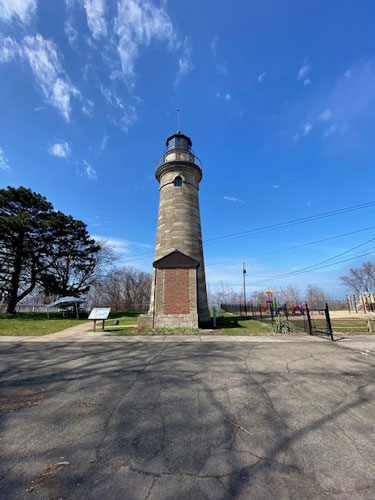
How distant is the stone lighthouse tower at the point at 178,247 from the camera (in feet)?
45.9

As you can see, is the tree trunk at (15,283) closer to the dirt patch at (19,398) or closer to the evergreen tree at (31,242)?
the evergreen tree at (31,242)

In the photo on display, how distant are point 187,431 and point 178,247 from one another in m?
15.0

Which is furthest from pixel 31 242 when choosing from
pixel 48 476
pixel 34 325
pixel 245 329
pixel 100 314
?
pixel 48 476

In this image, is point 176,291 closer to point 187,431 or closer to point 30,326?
point 30,326

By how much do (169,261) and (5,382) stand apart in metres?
10.2

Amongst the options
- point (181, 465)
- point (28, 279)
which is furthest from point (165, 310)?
point (28, 279)

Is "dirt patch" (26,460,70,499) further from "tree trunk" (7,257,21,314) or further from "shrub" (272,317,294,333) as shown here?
"tree trunk" (7,257,21,314)

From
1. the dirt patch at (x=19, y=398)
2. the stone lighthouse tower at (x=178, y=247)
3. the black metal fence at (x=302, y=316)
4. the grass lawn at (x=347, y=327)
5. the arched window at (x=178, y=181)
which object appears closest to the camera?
the dirt patch at (x=19, y=398)

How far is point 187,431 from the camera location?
309cm

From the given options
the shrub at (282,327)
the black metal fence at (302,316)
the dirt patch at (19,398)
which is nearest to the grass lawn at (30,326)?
the dirt patch at (19,398)

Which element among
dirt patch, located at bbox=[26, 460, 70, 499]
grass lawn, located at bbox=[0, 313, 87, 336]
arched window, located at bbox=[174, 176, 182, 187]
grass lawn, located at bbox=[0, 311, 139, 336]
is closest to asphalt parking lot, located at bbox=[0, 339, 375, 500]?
dirt patch, located at bbox=[26, 460, 70, 499]

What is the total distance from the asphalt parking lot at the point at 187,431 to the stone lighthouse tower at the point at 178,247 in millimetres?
7739

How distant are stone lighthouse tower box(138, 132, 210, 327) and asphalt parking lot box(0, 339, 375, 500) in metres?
7.74

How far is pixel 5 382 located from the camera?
499 centimetres
